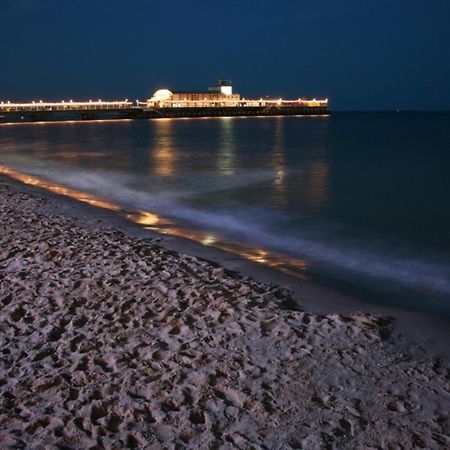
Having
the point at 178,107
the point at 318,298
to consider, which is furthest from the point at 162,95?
the point at 318,298

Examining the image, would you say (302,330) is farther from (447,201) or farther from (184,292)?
(447,201)

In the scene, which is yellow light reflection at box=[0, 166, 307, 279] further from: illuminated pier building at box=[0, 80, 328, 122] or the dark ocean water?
illuminated pier building at box=[0, 80, 328, 122]

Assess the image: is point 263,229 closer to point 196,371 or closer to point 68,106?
point 196,371

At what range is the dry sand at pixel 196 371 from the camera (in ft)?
12.8

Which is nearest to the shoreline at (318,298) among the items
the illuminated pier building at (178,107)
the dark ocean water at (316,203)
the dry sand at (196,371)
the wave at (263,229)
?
the dry sand at (196,371)

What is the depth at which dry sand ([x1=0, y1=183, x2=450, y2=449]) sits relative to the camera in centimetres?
389

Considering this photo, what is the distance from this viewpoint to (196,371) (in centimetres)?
471

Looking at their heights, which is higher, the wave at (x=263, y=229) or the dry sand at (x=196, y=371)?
the dry sand at (x=196, y=371)

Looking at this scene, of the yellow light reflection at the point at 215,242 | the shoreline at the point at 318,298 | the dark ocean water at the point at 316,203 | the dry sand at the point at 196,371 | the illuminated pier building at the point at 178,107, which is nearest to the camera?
the dry sand at the point at 196,371

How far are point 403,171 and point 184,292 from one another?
64.8ft

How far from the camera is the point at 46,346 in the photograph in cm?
519

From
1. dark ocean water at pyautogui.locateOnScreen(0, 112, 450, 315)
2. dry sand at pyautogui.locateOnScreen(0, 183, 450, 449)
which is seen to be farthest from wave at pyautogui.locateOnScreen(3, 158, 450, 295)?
dry sand at pyautogui.locateOnScreen(0, 183, 450, 449)

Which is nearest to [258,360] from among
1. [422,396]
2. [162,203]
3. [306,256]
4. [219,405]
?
[219,405]

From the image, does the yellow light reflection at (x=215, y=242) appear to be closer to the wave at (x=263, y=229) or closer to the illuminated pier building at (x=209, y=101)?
the wave at (x=263, y=229)
